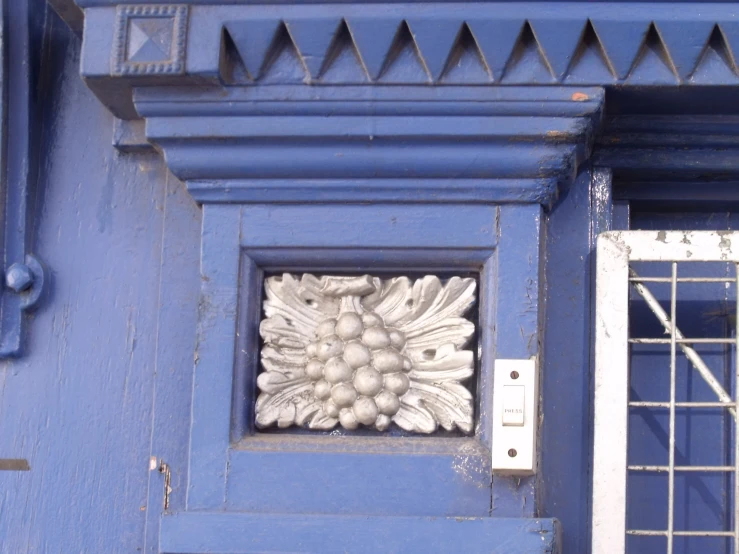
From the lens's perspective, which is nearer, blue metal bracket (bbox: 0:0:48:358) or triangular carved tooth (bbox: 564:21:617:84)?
triangular carved tooth (bbox: 564:21:617:84)

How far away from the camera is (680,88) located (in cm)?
143

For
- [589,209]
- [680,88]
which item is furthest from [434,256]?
[680,88]

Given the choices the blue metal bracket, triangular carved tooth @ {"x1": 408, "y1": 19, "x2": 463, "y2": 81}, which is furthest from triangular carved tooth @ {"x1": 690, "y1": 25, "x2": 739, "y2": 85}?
the blue metal bracket

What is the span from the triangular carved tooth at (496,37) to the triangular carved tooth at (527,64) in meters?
0.01

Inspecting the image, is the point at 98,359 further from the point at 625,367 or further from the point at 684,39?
the point at 684,39

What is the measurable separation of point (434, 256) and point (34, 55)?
2.49 feet

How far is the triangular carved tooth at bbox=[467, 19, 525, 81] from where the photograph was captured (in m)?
1.40

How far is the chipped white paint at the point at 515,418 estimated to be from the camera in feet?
4.55

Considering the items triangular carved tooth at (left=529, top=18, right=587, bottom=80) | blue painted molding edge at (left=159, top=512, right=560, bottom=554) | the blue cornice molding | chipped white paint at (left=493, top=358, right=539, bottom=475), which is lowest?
blue painted molding edge at (left=159, top=512, right=560, bottom=554)

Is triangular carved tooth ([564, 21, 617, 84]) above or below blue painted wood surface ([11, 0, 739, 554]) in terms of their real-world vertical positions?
above

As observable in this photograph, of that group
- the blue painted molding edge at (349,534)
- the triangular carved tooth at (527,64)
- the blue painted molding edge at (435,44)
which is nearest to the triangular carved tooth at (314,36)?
the blue painted molding edge at (435,44)

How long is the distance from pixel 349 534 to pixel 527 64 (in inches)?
28.2

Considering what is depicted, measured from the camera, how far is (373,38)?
141cm

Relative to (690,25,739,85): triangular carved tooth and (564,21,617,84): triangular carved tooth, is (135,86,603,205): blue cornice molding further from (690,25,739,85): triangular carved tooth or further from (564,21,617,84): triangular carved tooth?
(690,25,739,85): triangular carved tooth
